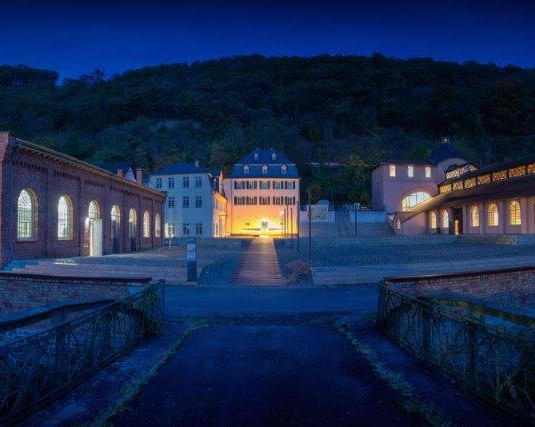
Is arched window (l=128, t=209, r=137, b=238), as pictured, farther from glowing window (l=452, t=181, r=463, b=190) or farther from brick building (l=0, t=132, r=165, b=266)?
glowing window (l=452, t=181, r=463, b=190)

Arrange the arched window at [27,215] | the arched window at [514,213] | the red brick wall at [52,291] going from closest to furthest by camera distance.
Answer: the red brick wall at [52,291] → the arched window at [27,215] → the arched window at [514,213]

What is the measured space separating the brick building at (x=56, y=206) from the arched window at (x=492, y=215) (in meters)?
31.5

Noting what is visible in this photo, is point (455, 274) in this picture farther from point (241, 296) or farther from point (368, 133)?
point (368, 133)

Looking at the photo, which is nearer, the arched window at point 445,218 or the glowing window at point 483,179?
the glowing window at point 483,179

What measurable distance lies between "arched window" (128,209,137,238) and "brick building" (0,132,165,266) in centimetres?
35

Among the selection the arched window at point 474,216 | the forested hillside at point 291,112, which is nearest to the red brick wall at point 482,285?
the arched window at point 474,216

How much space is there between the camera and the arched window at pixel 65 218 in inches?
996

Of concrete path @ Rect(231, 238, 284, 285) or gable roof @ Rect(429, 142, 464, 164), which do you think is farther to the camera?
gable roof @ Rect(429, 142, 464, 164)

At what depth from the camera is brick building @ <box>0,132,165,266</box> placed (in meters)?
21.2

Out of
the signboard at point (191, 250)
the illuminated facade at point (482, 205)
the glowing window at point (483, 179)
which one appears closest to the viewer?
the signboard at point (191, 250)

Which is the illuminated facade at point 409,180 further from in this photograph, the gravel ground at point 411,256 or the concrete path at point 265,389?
the concrete path at point 265,389

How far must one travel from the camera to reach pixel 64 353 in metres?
6.00

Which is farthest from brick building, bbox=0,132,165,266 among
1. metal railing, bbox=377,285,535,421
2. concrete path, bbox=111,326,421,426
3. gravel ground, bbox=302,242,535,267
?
metal railing, bbox=377,285,535,421

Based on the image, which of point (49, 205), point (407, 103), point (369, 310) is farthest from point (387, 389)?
point (407, 103)
